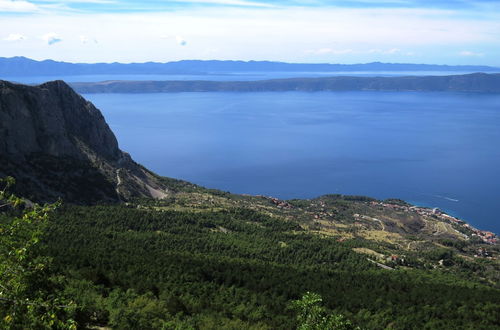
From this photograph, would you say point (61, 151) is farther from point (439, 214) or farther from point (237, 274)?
point (439, 214)

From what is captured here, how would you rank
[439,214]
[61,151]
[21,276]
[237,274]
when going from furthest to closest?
1. [439,214]
2. [61,151]
3. [237,274]
4. [21,276]

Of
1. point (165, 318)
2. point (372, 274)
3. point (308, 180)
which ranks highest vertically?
point (165, 318)

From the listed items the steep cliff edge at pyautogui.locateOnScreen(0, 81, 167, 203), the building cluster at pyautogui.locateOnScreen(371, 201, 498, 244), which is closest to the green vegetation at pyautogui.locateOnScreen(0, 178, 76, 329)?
the steep cliff edge at pyautogui.locateOnScreen(0, 81, 167, 203)

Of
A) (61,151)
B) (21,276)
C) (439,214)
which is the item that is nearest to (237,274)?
(21,276)

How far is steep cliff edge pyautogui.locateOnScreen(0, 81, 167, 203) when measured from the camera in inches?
2965

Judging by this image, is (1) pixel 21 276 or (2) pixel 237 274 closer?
(1) pixel 21 276

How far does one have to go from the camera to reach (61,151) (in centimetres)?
8556

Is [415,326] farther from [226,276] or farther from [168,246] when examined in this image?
[168,246]

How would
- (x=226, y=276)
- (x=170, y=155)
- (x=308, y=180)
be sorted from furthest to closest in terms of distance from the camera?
(x=170, y=155)
(x=308, y=180)
(x=226, y=276)

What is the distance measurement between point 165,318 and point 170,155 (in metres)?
157

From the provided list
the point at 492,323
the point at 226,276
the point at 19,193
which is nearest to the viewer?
the point at 492,323

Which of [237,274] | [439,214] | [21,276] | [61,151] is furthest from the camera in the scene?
[439,214]

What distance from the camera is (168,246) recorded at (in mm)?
56156

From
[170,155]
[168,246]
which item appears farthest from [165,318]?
[170,155]
